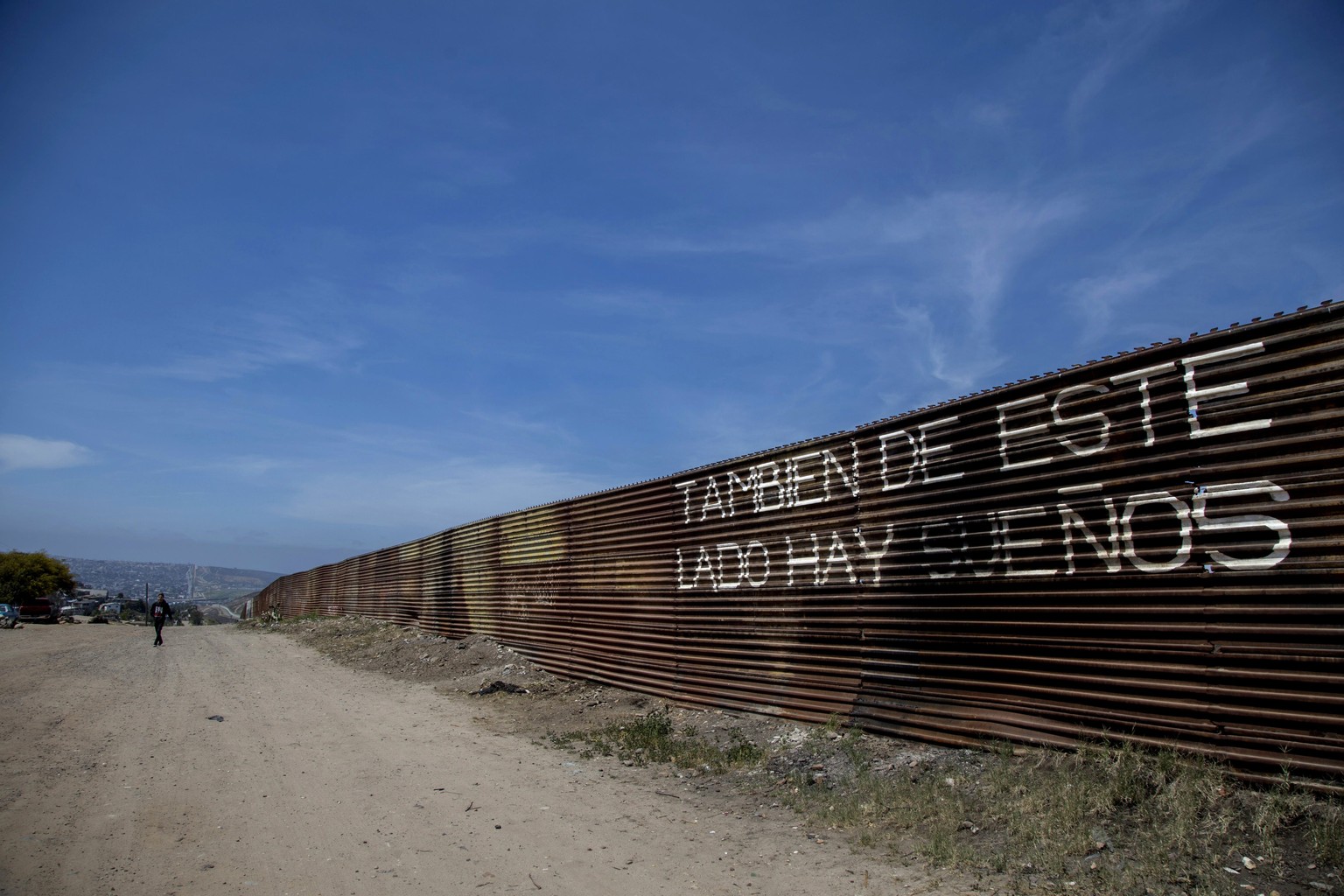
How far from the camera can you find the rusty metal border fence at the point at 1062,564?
508 centimetres

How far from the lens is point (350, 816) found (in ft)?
21.1

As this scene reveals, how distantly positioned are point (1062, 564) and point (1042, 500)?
1.75 ft

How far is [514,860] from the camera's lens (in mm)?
5520

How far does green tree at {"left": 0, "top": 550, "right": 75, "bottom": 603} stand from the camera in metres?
58.9

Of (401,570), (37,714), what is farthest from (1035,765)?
(401,570)

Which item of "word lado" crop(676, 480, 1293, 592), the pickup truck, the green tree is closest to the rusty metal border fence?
"word lado" crop(676, 480, 1293, 592)

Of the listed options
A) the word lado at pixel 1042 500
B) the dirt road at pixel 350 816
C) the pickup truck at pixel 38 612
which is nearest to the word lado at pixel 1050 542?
the word lado at pixel 1042 500

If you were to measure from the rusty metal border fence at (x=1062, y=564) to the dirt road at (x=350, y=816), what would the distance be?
6.74 feet

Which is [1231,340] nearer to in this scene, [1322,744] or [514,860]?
[1322,744]

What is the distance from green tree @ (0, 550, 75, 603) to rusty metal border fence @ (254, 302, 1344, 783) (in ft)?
218

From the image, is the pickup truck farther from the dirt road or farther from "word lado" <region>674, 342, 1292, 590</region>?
Answer: "word lado" <region>674, 342, 1292, 590</region>

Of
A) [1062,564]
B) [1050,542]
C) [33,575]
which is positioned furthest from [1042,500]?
[33,575]

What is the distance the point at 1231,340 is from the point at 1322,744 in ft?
8.60

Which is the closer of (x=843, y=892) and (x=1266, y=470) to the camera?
(x=843, y=892)
